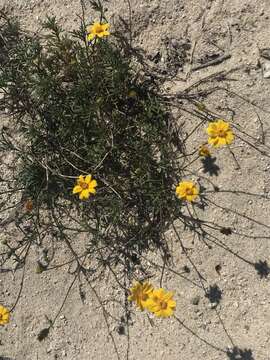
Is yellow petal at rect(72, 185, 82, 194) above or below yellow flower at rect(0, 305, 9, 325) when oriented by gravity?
above

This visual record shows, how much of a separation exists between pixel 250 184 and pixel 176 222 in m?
0.62

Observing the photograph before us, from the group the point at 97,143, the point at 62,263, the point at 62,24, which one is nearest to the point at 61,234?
the point at 62,263

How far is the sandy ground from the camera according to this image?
3.13 m

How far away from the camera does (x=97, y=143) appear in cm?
334

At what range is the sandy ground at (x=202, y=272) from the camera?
313cm

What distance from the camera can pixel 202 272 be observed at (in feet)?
10.5

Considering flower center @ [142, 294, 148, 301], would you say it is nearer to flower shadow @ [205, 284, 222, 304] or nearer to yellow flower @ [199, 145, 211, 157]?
flower shadow @ [205, 284, 222, 304]

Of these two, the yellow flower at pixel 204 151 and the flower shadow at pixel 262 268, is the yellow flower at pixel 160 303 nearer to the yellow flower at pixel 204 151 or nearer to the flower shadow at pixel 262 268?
the flower shadow at pixel 262 268

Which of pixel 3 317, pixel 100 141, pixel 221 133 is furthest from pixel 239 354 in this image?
Result: pixel 100 141

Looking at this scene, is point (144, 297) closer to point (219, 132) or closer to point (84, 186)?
point (84, 186)

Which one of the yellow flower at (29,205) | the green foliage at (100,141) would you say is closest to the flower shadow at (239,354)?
the green foliage at (100,141)

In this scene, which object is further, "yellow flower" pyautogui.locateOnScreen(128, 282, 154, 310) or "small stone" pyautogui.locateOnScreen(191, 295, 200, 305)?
"small stone" pyautogui.locateOnScreen(191, 295, 200, 305)

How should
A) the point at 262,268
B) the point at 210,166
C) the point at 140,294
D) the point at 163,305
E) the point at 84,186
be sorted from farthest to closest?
the point at 210,166
the point at 262,268
the point at 84,186
the point at 140,294
the point at 163,305

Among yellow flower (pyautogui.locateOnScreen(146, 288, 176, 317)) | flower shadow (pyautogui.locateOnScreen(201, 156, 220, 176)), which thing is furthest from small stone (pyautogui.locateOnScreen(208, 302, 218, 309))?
flower shadow (pyautogui.locateOnScreen(201, 156, 220, 176))
